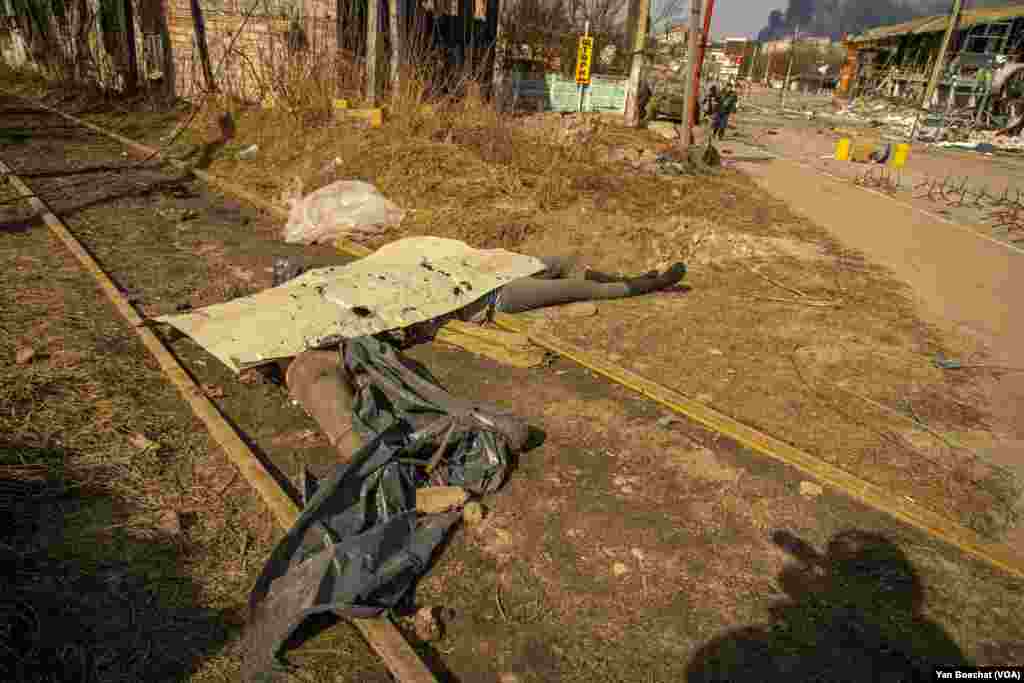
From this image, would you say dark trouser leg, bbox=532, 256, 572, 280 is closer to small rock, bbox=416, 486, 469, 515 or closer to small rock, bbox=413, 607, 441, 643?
small rock, bbox=416, 486, 469, 515

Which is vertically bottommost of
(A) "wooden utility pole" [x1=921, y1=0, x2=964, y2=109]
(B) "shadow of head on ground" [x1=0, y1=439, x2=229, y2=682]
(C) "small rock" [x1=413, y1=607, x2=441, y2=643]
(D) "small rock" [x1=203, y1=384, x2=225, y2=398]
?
(C) "small rock" [x1=413, y1=607, x2=441, y2=643]

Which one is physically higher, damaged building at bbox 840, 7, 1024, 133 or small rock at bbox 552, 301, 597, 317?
damaged building at bbox 840, 7, 1024, 133

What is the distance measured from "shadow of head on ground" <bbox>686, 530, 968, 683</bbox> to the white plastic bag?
214 inches

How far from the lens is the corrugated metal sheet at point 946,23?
88.7ft

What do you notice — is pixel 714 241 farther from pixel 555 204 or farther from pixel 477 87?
pixel 477 87

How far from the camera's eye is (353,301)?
4164mm

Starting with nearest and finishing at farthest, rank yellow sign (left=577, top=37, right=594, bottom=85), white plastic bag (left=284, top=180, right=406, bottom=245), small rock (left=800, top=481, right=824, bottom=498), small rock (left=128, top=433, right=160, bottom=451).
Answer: small rock (left=128, top=433, right=160, bottom=451), small rock (left=800, top=481, right=824, bottom=498), white plastic bag (left=284, top=180, right=406, bottom=245), yellow sign (left=577, top=37, right=594, bottom=85)

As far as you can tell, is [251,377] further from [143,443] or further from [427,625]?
[427,625]

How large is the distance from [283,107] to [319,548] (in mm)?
9997

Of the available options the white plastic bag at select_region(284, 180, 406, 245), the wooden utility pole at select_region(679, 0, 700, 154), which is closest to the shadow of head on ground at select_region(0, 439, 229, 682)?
the white plastic bag at select_region(284, 180, 406, 245)

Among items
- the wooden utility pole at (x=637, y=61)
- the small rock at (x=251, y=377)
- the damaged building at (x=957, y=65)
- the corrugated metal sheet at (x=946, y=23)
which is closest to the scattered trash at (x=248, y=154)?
the small rock at (x=251, y=377)

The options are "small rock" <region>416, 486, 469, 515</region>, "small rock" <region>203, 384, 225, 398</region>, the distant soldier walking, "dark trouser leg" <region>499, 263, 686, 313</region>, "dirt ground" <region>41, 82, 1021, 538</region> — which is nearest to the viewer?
"small rock" <region>416, 486, 469, 515</region>

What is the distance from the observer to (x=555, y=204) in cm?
809

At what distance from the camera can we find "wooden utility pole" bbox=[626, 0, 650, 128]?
15.4 metres
